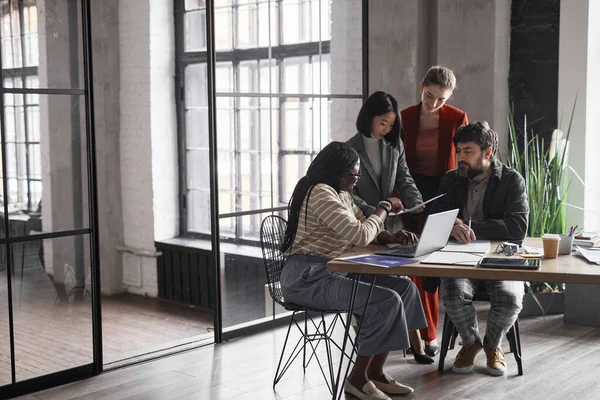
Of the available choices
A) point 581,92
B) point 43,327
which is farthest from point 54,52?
point 581,92

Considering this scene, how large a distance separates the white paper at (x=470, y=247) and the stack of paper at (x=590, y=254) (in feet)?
1.35

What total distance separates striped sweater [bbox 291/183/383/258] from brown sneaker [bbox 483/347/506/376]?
1.08 m

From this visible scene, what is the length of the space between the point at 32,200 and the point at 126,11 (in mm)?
3145

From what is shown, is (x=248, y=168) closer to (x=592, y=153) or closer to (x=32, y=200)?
(x=32, y=200)

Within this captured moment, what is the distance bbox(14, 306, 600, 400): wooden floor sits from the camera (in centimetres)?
405

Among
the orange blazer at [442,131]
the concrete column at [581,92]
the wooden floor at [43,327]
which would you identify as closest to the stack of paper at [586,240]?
the orange blazer at [442,131]

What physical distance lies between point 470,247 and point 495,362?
931 mm

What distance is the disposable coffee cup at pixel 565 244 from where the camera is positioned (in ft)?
11.6

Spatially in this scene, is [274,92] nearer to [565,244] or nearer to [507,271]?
[565,244]

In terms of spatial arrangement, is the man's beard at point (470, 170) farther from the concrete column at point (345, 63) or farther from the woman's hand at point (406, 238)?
the concrete column at point (345, 63)

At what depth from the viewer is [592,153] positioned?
581cm

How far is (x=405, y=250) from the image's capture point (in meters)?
3.63

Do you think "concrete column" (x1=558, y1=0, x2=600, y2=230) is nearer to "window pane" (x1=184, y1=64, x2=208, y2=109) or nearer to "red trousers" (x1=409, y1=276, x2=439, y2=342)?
"red trousers" (x1=409, y1=276, x2=439, y2=342)

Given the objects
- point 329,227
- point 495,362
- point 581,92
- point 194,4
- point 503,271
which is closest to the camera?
point 503,271
